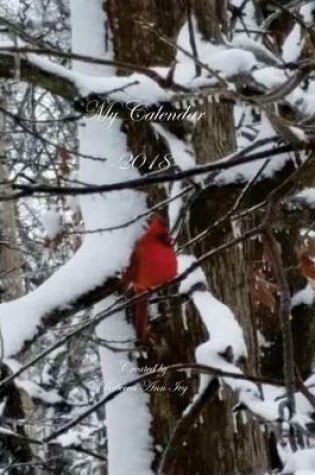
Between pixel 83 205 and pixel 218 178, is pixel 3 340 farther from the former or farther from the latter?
pixel 218 178

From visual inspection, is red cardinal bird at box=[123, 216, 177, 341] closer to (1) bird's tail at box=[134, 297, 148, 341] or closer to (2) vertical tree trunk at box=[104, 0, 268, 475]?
(1) bird's tail at box=[134, 297, 148, 341]

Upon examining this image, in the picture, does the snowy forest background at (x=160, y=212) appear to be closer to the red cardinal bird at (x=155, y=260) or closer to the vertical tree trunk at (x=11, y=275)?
the red cardinal bird at (x=155, y=260)

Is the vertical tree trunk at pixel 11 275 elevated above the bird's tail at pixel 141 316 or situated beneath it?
elevated above

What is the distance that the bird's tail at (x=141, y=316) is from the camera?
6.62 feet

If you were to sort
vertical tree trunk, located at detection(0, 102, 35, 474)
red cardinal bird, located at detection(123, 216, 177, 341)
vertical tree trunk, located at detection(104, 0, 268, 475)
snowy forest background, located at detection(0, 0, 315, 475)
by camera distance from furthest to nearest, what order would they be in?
vertical tree trunk, located at detection(0, 102, 35, 474) → vertical tree trunk, located at detection(104, 0, 268, 475) → snowy forest background, located at detection(0, 0, 315, 475) → red cardinal bird, located at detection(123, 216, 177, 341)

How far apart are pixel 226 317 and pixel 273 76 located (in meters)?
0.54

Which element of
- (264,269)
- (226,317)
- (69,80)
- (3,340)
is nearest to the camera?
(226,317)

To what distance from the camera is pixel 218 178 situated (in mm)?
2045

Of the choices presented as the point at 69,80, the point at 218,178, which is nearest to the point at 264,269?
the point at 218,178

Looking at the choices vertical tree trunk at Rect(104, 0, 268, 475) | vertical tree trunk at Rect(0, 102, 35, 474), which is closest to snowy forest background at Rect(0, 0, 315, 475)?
vertical tree trunk at Rect(104, 0, 268, 475)

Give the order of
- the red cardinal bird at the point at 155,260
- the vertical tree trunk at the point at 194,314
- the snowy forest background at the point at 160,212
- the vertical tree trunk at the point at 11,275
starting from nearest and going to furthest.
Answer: the red cardinal bird at the point at 155,260, the snowy forest background at the point at 160,212, the vertical tree trunk at the point at 194,314, the vertical tree trunk at the point at 11,275

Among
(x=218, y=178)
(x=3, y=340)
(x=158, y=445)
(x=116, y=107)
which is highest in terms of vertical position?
(x=116, y=107)

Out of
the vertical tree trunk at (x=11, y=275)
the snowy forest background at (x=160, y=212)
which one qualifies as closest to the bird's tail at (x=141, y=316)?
the snowy forest background at (x=160, y=212)

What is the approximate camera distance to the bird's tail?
6.62 feet
